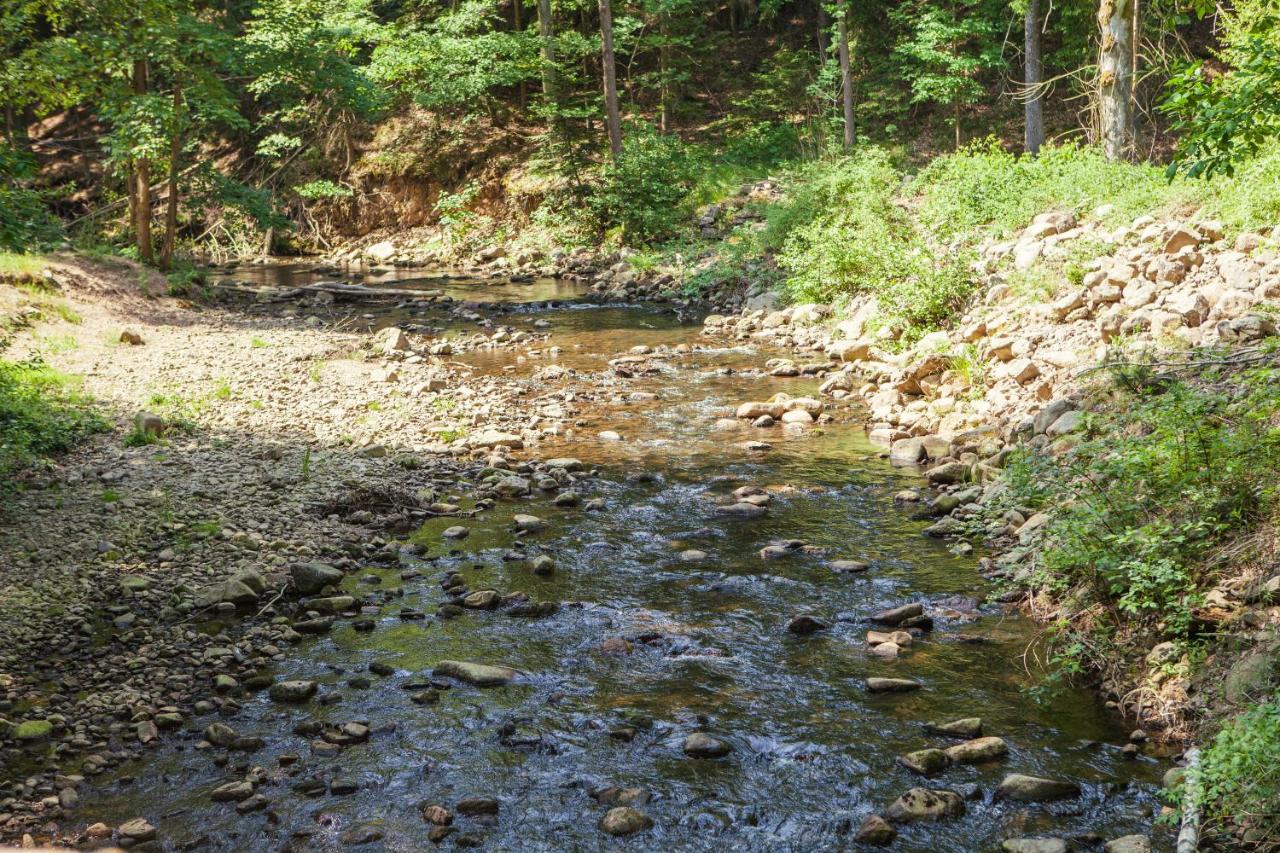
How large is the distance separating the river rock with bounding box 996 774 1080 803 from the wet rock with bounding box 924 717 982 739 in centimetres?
50

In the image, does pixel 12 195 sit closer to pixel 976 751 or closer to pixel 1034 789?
pixel 976 751

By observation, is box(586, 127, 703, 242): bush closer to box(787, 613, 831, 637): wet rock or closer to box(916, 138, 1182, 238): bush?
box(916, 138, 1182, 238): bush

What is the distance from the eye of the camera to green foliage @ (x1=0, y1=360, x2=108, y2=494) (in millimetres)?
8617

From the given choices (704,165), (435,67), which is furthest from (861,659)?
(435,67)

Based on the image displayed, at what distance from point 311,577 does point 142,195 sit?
1601 cm

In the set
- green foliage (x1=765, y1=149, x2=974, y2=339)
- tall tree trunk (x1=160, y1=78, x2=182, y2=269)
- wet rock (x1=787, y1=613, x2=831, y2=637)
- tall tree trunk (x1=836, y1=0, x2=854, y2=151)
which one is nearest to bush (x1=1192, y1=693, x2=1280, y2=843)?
wet rock (x1=787, y1=613, x2=831, y2=637)

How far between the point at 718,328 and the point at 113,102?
1024 cm

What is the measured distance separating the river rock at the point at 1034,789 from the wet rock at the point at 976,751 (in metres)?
0.26

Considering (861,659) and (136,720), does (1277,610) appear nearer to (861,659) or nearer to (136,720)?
(861,659)

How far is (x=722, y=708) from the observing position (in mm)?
5590

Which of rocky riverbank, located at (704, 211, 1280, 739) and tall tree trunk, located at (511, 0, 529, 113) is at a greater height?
tall tree trunk, located at (511, 0, 529, 113)

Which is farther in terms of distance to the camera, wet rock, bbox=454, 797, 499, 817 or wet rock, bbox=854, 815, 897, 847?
wet rock, bbox=454, 797, 499, 817

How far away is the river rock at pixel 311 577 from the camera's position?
23.5 feet

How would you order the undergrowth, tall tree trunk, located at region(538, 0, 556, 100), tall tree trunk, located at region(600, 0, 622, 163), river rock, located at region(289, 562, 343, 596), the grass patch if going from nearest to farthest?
the undergrowth → river rock, located at region(289, 562, 343, 596) → the grass patch → tall tree trunk, located at region(600, 0, 622, 163) → tall tree trunk, located at region(538, 0, 556, 100)
